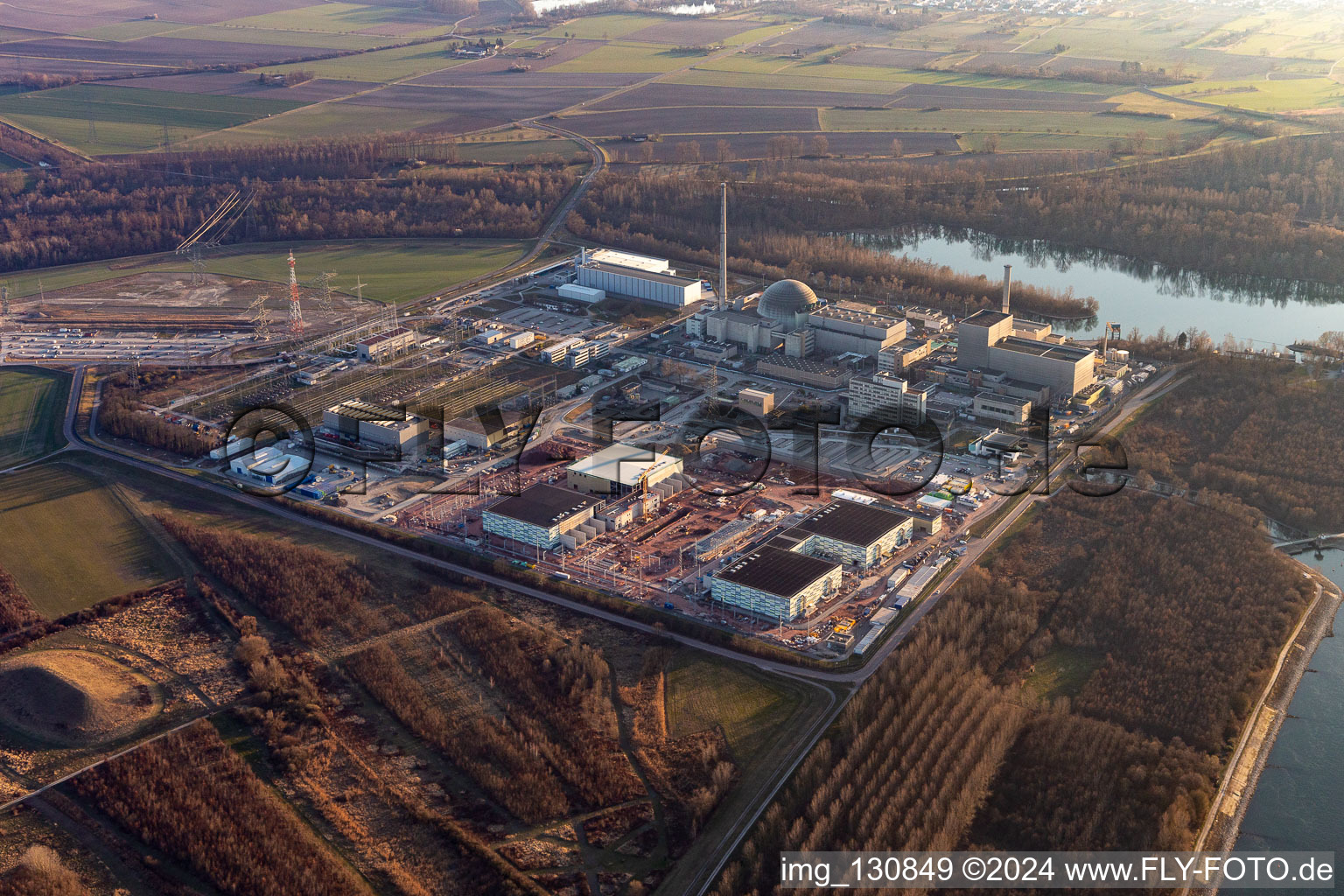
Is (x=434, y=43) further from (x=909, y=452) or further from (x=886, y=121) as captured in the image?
(x=909, y=452)

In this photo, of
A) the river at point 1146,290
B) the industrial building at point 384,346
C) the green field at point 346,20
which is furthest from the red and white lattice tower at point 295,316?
the green field at point 346,20

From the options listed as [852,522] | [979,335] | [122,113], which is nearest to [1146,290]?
[979,335]

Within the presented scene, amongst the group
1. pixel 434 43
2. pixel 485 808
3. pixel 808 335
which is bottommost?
pixel 485 808

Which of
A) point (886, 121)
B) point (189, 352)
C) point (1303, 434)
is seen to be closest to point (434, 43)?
point (886, 121)

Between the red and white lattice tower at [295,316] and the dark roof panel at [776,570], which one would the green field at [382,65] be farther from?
the dark roof panel at [776,570]

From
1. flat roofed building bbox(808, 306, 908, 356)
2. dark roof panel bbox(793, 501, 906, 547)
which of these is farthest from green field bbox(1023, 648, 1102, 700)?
flat roofed building bbox(808, 306, 908, 356)

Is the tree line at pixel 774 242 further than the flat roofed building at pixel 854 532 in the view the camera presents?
Yes
